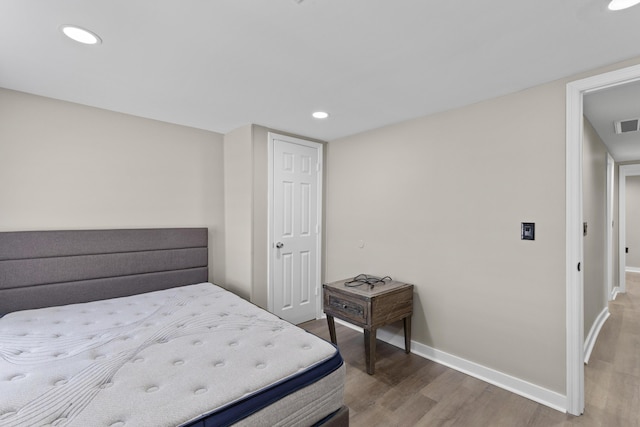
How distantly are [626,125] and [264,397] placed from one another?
4002 millimetres

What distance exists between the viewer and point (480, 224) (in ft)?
7.78

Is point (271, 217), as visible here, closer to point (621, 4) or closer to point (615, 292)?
point (621, 4)

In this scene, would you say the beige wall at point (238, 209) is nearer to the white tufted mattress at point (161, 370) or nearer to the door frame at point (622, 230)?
the white tufted mattress at point (161, 370)

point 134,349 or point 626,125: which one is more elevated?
point 626,125

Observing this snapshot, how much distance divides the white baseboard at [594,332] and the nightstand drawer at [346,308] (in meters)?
2.08

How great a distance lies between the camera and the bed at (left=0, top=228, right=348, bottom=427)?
3.58 feet

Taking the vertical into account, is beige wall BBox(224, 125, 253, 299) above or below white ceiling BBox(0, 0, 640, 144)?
below

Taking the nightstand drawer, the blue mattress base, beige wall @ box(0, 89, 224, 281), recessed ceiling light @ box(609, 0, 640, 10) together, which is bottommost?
the nightstand drawer

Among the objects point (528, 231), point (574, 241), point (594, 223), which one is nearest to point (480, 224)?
point (528, 231)

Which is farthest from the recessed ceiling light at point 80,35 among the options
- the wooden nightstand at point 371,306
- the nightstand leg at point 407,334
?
the nightstand leg at point 407,334

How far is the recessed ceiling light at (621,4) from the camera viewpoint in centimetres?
125

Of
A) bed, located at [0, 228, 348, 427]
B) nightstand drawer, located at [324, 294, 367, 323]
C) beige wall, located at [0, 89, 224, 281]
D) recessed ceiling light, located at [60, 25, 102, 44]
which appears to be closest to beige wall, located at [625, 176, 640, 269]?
nightstand drawer, located at [324, 294, 367, 323]

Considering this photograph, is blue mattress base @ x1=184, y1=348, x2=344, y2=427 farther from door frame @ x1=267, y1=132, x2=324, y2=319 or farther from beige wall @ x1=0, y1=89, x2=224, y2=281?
beige wall @ x1=0, y1=89, x2=224, y2=281

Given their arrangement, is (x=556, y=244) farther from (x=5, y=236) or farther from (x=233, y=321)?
(x=5, y=236)
